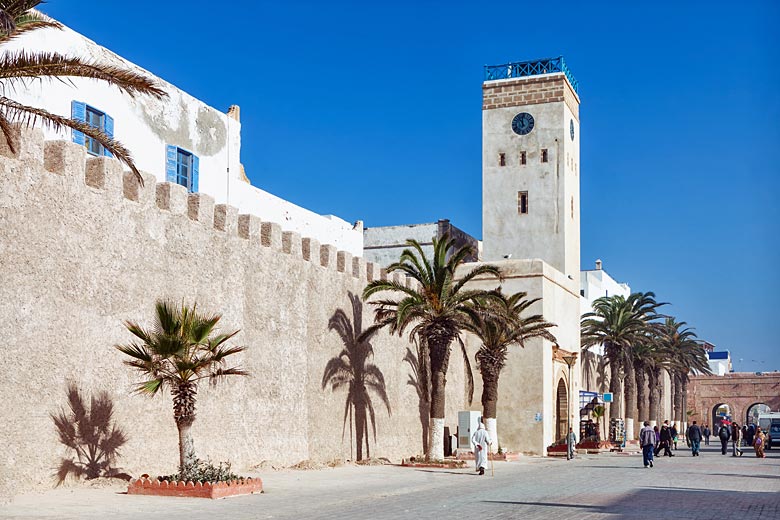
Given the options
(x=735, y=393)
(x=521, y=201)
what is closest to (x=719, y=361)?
(x=735, y=393)

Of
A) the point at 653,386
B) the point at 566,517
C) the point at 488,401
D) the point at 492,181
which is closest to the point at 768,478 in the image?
the point at 488,401

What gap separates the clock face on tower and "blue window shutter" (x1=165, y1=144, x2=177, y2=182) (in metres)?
23.1

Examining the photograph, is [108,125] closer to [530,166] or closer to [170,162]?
[170,162]

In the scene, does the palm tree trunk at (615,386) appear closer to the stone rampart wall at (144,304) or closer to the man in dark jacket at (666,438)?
the man in dark jacket at (666,438)

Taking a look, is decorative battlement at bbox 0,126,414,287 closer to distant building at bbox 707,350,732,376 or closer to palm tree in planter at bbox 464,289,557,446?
palm tree in planter at bbox 464,289,557,446

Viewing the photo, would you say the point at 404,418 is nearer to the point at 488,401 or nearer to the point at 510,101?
the point at 488,401

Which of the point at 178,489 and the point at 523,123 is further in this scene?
the point at 523,123

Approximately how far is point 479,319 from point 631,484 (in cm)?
713

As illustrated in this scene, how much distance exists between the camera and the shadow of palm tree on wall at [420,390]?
99.2 feet

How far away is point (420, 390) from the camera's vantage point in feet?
102

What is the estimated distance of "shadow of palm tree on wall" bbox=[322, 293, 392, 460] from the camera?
2550 centimetres

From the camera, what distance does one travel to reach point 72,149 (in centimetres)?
1616

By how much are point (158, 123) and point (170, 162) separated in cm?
102

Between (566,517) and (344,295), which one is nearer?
(566,517)
